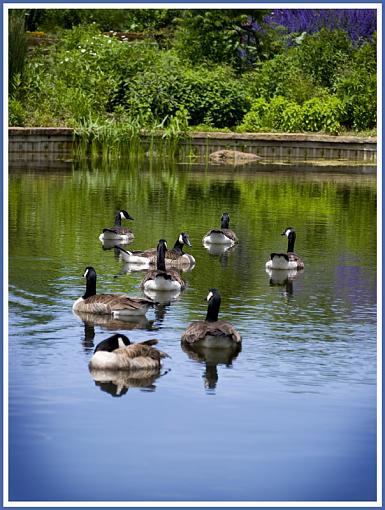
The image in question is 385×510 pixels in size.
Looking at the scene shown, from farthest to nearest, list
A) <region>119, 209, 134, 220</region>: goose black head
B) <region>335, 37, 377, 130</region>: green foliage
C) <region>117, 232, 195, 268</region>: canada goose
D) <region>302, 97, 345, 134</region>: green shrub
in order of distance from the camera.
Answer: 1. <region>302, 97, 345, 134</region>: green shrub
2. <region>335, 37, 377, 130</region>: green foliage
3. <region>119, 209, 134, 220</region>: goose black head
4. <region>117, 232, 195, 268</region>: canada goose

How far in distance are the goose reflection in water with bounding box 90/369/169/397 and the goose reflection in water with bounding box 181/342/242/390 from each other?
448mm

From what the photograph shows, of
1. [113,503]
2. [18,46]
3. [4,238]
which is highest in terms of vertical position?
[18,46]

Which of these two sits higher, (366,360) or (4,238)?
(4,238)

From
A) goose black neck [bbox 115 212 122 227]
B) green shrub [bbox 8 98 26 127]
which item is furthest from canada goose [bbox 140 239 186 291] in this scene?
green shrub [bbox 8 98 26 127]

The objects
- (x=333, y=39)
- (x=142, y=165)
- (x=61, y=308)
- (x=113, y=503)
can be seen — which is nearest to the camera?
(x=113, y=503)

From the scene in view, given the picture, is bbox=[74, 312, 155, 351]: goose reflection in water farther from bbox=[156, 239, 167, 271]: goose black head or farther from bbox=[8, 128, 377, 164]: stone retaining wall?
bbox=[8, 128, 377, 164]: stone retaining wall

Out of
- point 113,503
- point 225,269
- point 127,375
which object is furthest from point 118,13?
point 113,503

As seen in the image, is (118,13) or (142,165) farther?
(118,13)

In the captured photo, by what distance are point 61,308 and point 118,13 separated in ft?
98.3

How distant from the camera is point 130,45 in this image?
3625cm

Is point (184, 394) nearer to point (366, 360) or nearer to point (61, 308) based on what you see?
point (366, 360)

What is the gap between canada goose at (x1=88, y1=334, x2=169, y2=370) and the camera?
11.0m

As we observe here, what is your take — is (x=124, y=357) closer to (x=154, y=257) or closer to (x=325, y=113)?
(x=154, y=257)

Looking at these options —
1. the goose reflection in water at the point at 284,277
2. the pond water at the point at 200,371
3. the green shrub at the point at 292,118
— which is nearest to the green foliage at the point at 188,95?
the green shrub at the point at 292,118
